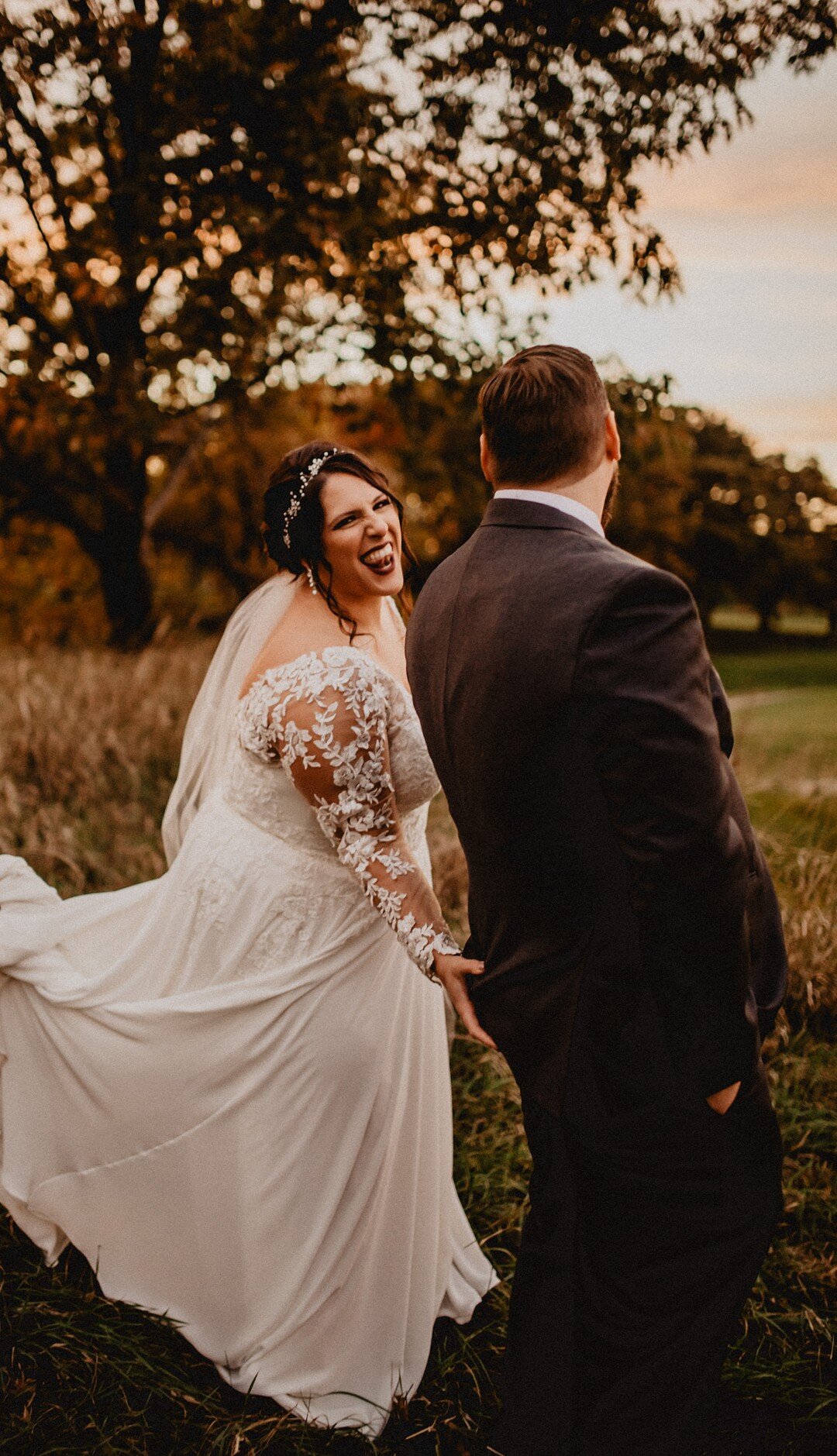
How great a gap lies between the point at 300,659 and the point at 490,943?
2.63 feet

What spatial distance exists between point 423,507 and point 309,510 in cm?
1210

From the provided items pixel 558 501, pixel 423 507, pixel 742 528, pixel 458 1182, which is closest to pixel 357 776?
pixel 558 501

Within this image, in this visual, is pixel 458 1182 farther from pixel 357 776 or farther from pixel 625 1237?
pixel 357 776

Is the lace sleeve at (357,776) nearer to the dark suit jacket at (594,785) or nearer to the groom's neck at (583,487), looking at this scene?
the dark suit jacket at (594,785)

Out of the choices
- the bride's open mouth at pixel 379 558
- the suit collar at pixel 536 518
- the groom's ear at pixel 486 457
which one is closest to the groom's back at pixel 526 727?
the suit collar at pixel 536 518

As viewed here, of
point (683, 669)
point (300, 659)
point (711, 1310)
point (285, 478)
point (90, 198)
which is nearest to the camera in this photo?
point (683, 669)

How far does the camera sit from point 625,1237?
174 cm

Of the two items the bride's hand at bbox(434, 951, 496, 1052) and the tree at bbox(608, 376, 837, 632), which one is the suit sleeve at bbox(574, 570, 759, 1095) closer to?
the bride's hand at bbox(434, 951, 496, 1052)

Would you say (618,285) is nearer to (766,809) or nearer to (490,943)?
(766,809)

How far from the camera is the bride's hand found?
1807 mm

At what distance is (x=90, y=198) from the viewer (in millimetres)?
6770

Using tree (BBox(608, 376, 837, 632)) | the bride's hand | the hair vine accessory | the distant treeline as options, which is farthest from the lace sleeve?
tree (BBox(608, 376, 837, 632))

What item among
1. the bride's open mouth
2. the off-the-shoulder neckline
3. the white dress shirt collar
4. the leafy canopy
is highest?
the leafy canopy

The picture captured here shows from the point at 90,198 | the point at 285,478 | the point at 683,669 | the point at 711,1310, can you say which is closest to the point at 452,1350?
the point at 711,1310
